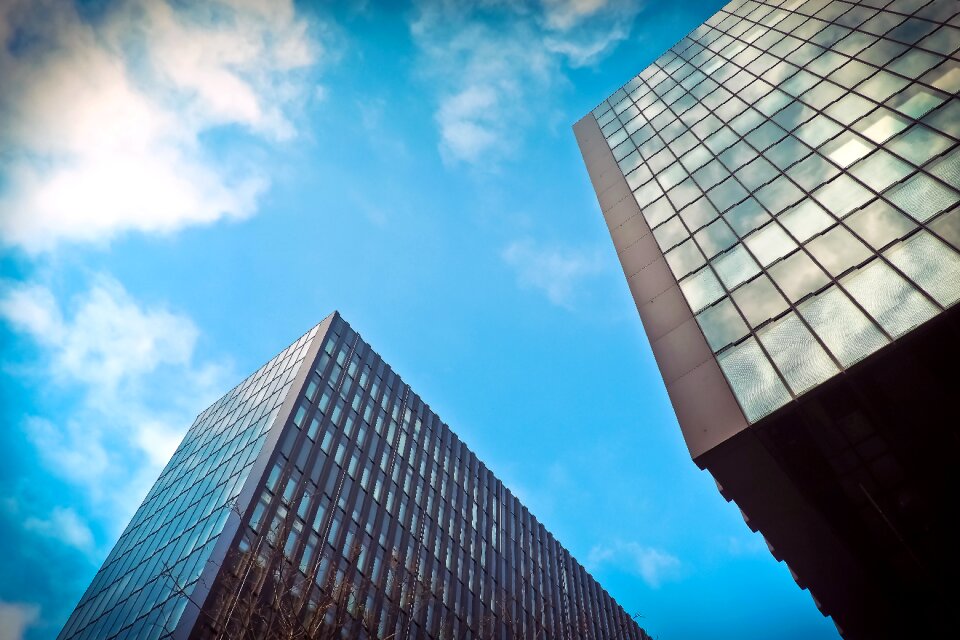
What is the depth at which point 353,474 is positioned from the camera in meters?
38.5

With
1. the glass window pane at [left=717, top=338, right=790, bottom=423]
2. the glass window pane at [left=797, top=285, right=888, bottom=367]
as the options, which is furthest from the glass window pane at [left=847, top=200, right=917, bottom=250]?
the glass window pane at [left=717, top=338, right=790, bottom=423]

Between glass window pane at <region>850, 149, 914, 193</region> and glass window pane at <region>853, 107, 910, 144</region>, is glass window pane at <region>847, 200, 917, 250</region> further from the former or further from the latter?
glass window pane at <region>853, 107, 910, 144</region>

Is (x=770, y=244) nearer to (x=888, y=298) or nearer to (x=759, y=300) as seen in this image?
(x=759, y=300)

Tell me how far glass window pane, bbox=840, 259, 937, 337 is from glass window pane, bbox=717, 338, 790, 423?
2.27 metres

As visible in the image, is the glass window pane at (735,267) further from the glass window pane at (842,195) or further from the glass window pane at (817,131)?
the glass window pane at (817,131)

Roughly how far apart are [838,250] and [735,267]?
245cm

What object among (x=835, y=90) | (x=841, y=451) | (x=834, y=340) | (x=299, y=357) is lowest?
(x=841, y=451)

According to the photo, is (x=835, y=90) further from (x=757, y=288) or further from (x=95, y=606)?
(x=95, y=606)

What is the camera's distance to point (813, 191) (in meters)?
14.4

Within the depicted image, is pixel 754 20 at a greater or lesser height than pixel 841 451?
greater

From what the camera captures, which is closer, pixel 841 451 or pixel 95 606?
pixel 841 451

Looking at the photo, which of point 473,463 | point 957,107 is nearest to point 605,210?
point 957,107

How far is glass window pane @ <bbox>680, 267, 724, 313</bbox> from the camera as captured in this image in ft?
46.4

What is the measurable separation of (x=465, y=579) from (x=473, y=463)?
16186 millimetres
